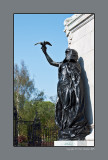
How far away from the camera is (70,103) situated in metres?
8.26

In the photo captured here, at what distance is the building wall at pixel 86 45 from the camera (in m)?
8.33

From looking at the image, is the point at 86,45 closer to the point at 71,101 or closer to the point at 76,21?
the point at 76,21

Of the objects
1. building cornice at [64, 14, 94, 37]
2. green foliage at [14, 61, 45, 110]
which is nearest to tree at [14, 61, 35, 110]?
green foliage at [14, 61, 45, 110]

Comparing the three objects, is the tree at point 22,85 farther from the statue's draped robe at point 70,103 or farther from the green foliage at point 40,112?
the statue's draped robe at point 70,103

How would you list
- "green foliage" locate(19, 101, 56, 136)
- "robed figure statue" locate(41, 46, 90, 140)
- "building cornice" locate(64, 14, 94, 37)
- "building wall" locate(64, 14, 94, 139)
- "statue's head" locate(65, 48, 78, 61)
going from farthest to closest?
"green foliage" locate(19, 101, 56, 136), "building cornice" locate(64, 14, 94, 37), "statue's head" locate(65, 48, 78, 61), "building wall" locate(64, 14, 94, 139), "robed figure statue" locate(41, 46, 90, 140)

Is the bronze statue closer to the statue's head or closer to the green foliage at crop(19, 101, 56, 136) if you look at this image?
the statue's head

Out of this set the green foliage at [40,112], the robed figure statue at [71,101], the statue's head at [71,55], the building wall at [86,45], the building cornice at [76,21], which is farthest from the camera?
A: the green foliage at [40,112]

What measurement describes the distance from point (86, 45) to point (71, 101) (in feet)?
5.46

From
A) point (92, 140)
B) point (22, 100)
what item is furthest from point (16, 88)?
point (92, 140)

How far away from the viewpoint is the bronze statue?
805 centimetres

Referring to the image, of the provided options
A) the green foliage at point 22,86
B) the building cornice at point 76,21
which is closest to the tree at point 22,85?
the green foliage at point 22,86

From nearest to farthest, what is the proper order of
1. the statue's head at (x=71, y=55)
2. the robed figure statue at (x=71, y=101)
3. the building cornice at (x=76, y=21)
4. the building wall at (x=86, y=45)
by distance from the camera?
the robed figure statue at (x=71, y=101) < the building wall at (x=86, y=45) < the statue's head at (x=71, y=55) < the building cornice at (x=76, y=21)

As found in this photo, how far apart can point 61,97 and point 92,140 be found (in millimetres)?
1442

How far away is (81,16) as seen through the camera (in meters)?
9.07
